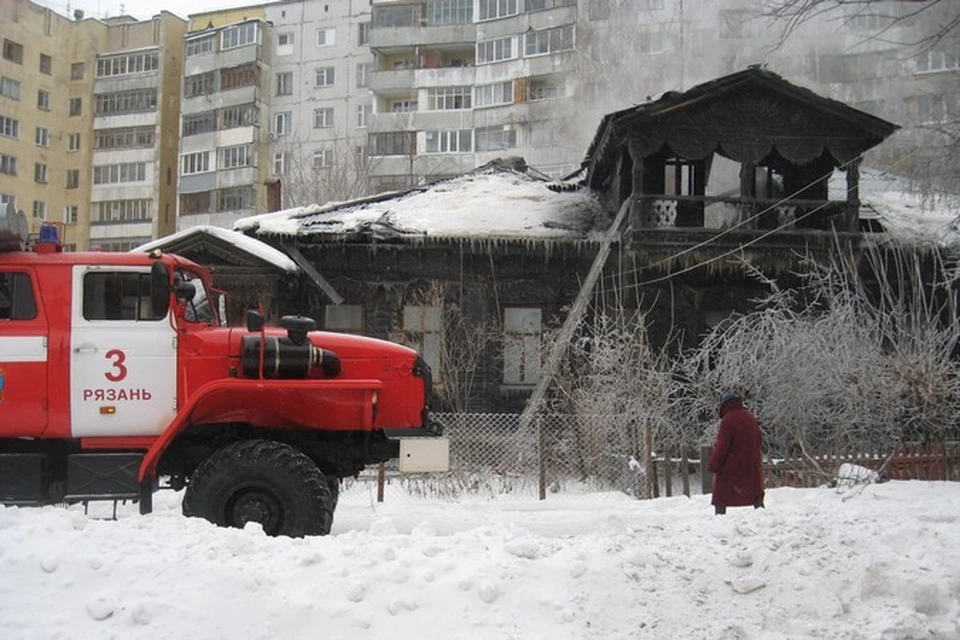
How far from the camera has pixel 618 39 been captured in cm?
4278

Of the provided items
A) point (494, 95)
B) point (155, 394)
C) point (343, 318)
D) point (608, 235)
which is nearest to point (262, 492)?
point (155, 394)

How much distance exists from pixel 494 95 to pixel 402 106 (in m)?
6.57

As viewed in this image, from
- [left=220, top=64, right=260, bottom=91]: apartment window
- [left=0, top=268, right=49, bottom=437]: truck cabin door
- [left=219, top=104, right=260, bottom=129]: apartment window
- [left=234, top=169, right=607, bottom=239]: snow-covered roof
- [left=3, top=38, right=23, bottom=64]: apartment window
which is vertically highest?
[left=3, top=38, right=23, bottom=64]: apartment window

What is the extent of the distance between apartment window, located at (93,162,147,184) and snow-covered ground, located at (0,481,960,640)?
164 ft

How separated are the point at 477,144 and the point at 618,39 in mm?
9251

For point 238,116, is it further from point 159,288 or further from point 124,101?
point 159,288

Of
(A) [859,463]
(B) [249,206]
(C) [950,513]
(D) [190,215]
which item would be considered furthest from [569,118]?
(C) [950,513]

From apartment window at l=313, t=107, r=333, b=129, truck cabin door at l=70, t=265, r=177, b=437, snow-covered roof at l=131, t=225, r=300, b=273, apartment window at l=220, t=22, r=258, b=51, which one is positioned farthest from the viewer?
apartment window at l=313, t=107, r=333, b=129

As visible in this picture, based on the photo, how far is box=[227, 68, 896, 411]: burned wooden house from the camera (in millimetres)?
17641

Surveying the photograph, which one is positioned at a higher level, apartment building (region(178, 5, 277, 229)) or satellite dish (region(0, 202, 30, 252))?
apartment building (region(178, 5, 277, 229))

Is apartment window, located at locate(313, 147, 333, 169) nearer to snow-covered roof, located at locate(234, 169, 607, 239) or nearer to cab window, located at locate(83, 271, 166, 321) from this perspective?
snow-covered roof, located at locate(234, 169, 607, 239)

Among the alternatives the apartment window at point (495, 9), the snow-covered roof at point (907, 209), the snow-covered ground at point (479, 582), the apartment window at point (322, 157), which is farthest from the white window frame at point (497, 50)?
the snow-covered ground at point (479, 582)

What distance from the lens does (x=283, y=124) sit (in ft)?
171

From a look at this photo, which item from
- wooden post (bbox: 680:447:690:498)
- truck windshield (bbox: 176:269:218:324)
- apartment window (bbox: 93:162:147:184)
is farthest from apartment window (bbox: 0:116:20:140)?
wooden post (bbox: 680:447:690:498)
